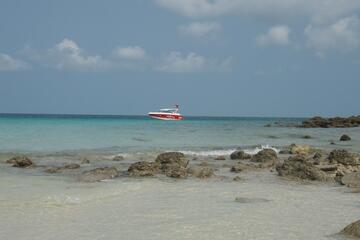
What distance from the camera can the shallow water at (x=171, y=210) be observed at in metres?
7.50

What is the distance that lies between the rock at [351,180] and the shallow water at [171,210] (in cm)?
40

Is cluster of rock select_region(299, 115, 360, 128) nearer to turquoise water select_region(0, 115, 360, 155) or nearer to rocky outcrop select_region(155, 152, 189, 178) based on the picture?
turquoise water select_region(0, 115, 360, 155)

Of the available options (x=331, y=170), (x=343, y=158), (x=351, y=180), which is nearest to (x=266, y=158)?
(x=343, y=158)

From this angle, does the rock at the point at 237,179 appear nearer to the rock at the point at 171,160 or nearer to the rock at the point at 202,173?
the rock at the point at 202,173

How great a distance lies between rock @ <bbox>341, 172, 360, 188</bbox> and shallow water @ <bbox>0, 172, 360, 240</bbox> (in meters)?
0.40

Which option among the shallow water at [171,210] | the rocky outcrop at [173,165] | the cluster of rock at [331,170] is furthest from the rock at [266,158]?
the shallow water at [171,210]

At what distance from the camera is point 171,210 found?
9.23 meters

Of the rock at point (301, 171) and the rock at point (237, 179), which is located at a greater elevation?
the rock at point (301, 171)

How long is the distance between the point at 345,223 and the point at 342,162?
1027cm

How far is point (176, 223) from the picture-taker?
318 inches

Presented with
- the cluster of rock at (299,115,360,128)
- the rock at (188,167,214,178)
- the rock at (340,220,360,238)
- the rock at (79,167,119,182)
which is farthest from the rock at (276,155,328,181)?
the cluster of rock at (299,115,360,128)

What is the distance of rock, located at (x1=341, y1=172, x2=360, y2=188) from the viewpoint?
1259 cm

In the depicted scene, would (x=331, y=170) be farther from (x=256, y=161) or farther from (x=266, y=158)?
(x=256, y=161)

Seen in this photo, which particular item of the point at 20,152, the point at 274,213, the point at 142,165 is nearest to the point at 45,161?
the point at 20,152
